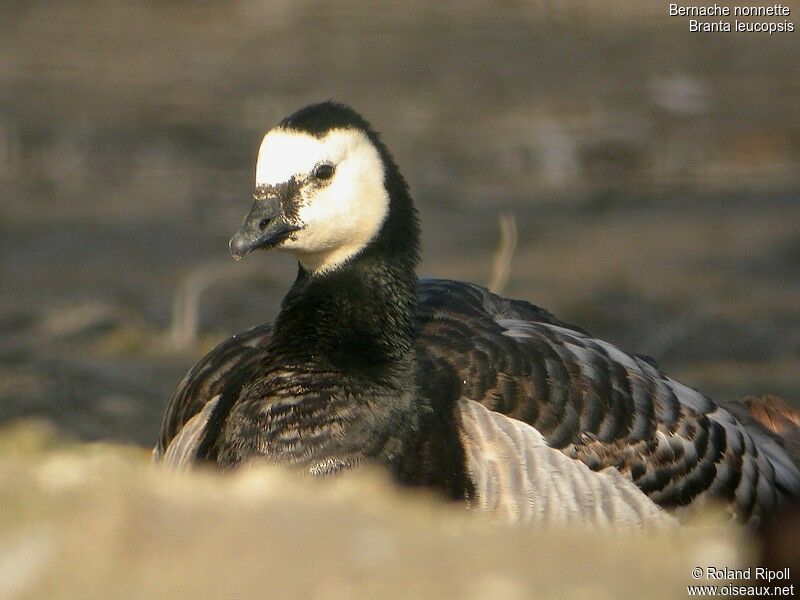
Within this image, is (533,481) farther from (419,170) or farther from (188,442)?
(419,170)

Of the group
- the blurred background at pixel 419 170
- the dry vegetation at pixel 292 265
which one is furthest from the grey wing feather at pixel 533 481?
the blurred background at pixel 419 170

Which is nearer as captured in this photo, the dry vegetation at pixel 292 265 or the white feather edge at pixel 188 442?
the dry vegetation at pixel 292 265

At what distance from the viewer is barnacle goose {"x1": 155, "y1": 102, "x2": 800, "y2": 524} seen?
18.9ft

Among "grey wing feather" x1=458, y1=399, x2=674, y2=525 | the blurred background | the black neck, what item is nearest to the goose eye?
the black neck

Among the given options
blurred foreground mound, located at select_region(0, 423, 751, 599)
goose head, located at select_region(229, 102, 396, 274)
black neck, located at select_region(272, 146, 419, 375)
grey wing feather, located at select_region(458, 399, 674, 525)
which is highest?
goose head, located at select_region(229, 102, 396, 274)

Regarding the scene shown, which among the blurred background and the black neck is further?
the blurred background

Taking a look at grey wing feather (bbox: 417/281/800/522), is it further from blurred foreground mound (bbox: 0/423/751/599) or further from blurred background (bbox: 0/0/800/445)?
blurred background (bbox: 0/0/800/445)

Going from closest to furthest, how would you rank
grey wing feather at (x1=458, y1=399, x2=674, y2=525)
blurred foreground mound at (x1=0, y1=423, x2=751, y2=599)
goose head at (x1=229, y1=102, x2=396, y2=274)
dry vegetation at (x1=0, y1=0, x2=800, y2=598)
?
blurred foreground mound at (x1=0, y1=423, x2=751, y2=599)
dry vegetation at (x1=0, y1=0, x2=800, y2=598)
grey wing feather at (x1=458, y1=399, x2=674, y2=525)
goose head at (x1=229, y1=102, x2=396, y2=274)

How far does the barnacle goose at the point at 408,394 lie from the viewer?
5.76 metres

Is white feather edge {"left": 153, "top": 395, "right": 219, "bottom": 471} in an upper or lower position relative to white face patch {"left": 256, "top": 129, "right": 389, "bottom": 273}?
lower

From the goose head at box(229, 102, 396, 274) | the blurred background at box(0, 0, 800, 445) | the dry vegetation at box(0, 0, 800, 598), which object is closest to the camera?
the dry vegetation at box(0, 0, 800, 598)

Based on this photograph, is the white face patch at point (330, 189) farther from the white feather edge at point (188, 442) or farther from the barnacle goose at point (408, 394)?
the white feather edge at point (188, 442)

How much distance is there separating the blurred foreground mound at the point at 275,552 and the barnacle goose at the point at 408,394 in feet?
3.13

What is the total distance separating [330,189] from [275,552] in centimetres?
231
